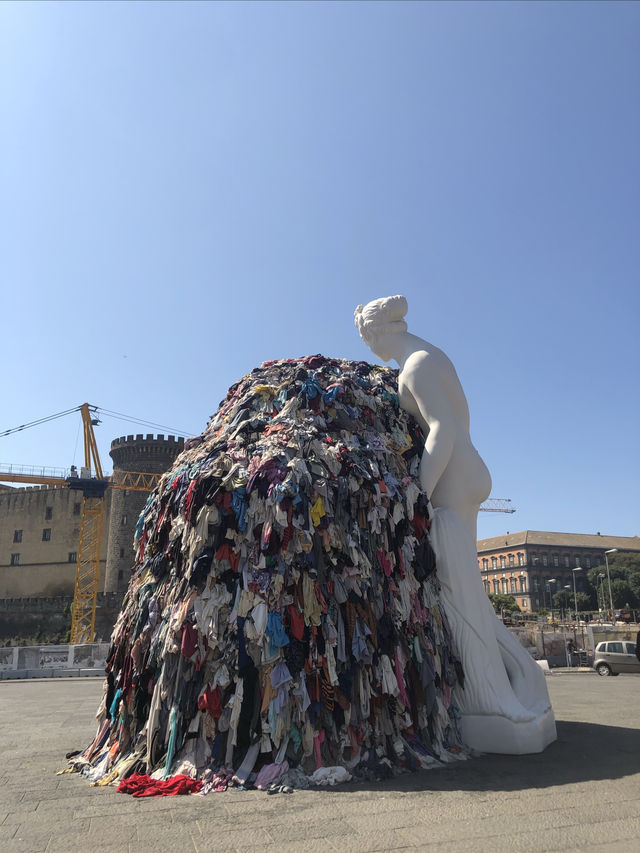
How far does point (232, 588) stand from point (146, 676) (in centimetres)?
118

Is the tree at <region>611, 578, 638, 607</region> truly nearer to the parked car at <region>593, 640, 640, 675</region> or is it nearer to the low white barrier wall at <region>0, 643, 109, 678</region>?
the parked car at <region>593, 640, 640, 675</region>

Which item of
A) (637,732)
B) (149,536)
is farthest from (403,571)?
(637,732)

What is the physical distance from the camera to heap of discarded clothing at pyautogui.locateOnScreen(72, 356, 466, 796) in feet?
16.6

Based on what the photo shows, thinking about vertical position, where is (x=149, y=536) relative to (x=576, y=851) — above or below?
above

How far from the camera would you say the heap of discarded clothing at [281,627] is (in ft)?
16.6

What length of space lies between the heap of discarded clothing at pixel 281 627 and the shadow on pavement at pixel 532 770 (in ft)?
0.76

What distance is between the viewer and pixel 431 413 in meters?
6.98

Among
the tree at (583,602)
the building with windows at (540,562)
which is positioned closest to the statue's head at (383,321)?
the tree at (583,602)

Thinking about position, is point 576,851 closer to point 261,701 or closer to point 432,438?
point 261,701

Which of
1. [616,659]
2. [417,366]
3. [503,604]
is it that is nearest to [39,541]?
[503,604]

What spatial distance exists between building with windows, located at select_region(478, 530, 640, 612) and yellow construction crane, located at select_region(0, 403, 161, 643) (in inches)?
1924

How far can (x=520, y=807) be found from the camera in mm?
4332

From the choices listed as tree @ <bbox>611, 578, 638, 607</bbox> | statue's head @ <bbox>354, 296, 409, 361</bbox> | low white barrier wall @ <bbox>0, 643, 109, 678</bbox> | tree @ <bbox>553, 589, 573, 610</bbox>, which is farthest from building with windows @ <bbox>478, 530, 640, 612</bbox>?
statue's head @ <bbox>354, 296, 409, 361</bbox>

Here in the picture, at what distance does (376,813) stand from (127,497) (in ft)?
156
